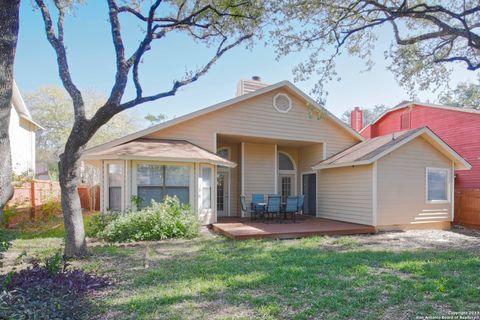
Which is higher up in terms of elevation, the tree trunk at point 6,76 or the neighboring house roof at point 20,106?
the neighboring house roof at point 20,106

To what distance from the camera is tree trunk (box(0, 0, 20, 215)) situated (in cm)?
364

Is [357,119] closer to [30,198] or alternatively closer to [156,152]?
[156,152]

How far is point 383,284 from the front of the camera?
4848 mm

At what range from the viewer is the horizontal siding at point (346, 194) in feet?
35.1

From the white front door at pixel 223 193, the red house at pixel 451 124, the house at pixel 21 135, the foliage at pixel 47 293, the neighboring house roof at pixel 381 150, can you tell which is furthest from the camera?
the red house at pixel 451 124

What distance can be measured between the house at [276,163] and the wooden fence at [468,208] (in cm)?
106

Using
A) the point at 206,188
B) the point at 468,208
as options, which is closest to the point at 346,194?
the point at 468,208

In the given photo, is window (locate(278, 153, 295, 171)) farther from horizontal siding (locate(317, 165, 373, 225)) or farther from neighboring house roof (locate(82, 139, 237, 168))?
neighboring house roof (locate(82, 139, 237, 168))

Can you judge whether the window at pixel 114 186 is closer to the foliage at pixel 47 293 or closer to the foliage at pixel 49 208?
the foliage at pixel 49 208

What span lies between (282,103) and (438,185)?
710cm

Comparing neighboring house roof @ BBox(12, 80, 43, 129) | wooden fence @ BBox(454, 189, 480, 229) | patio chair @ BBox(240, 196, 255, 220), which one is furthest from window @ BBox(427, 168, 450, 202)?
neighboring house roof @ BBox(12, 80, 43, 129)

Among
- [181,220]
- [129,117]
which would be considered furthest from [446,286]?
[129,117]

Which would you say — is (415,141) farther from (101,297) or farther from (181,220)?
(101,297)

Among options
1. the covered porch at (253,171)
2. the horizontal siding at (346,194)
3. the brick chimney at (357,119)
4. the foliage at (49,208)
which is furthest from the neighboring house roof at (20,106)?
the brick chimney at (357,119)
